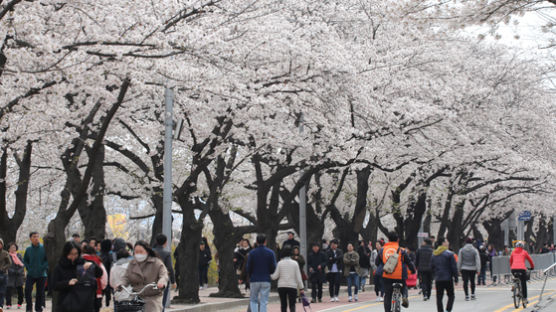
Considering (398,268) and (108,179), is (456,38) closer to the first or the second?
(108,179)

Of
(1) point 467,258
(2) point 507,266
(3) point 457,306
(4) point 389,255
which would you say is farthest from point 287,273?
(2) point 507,266

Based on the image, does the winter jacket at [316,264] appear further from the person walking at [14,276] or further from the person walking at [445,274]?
the person walking at [14,276]

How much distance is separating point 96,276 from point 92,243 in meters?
4.80

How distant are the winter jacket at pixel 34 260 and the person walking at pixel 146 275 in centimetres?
693

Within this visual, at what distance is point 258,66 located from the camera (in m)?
20.3

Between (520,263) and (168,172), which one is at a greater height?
(168,172)

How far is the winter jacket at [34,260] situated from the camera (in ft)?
55.2

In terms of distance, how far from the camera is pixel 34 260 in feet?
55.3

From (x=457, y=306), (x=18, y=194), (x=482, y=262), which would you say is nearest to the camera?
(x=457, y=306)

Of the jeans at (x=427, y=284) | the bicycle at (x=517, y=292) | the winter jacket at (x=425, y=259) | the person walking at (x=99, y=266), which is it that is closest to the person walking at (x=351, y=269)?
the winter jacket at (x=425, y=259)

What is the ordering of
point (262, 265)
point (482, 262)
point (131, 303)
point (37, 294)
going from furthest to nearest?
point (482, 262) → point (37, 294) → point (262, 265) → point (131, 303)

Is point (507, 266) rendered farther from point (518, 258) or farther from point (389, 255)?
point (389, 255)

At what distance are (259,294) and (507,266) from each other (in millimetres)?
22652

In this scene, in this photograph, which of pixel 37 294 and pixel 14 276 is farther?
pixel 14 276
